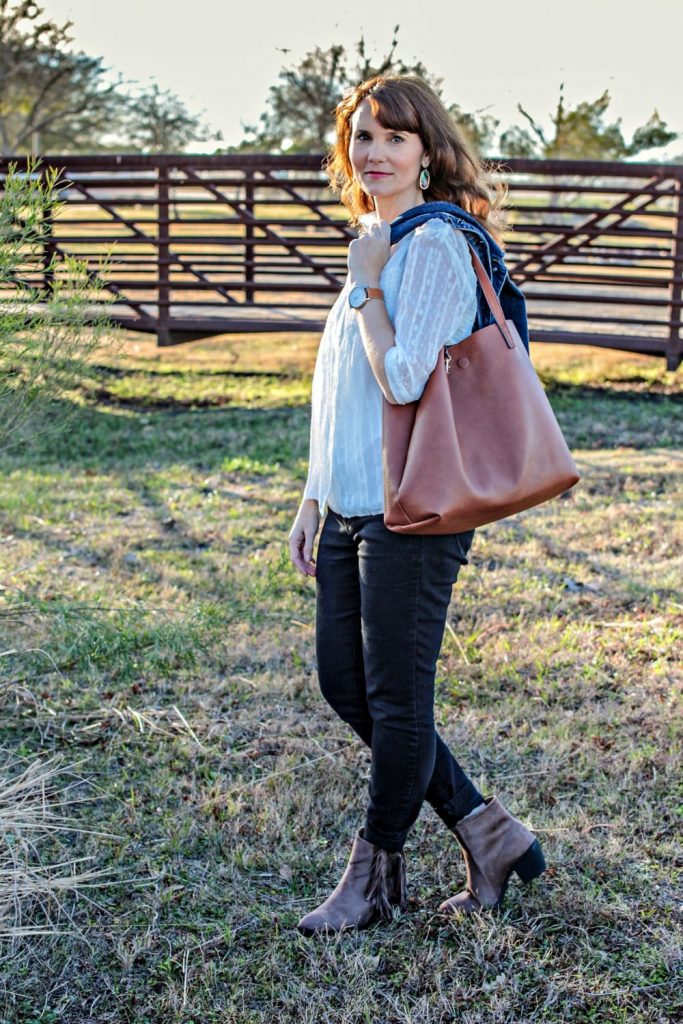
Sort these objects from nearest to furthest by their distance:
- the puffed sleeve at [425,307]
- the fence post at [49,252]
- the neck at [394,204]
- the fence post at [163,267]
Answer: the puffed sleeve at [425,307]
the neck at [394,204]
the fence post at [49,252]
the fence post at [163,267]

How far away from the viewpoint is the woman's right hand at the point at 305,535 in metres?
2.54

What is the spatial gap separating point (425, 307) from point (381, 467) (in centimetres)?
36

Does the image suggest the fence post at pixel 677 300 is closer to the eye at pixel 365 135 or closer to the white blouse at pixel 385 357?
the white blouse at pixel 385 357

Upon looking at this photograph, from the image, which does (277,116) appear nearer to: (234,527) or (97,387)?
(97,387)

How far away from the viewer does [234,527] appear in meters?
5.98

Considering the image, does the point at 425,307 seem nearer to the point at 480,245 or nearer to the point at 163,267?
the point at 480,245

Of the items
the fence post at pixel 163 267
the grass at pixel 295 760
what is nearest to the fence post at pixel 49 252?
the grass at pixel 295 760

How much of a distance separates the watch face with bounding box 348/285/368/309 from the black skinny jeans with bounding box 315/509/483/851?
0.45m

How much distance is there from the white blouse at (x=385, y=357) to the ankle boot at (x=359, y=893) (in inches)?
33.7

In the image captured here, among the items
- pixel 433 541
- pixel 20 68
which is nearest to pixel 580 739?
pixel 433 541

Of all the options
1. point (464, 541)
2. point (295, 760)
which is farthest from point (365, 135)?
point (295, 760)

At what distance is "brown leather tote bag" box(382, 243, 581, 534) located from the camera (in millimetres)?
2082

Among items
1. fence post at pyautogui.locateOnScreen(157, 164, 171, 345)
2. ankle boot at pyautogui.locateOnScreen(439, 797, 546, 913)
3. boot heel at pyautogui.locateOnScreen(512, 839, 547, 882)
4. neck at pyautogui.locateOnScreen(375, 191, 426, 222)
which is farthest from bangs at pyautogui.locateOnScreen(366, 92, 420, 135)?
fence post at pyautogui.locateOnScreen(157, 164, 171, 345)

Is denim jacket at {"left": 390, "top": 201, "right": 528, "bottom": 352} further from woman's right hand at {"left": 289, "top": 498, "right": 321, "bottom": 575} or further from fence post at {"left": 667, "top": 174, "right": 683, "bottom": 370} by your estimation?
A: fence post at {"left": 667, "top": 174, "right": 683, "bottom": 370}
